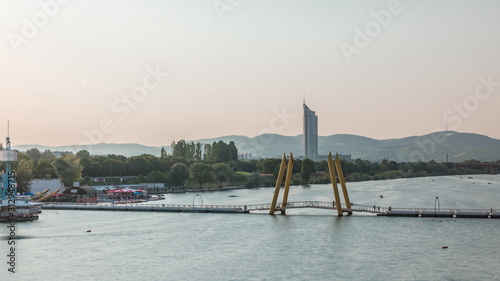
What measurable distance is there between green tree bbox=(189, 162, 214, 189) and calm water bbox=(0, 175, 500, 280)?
6270 cm

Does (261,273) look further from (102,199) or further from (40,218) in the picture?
(102,199)

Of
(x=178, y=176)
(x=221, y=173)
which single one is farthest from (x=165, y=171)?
(x=221, y=173)

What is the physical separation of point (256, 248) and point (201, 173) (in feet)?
284

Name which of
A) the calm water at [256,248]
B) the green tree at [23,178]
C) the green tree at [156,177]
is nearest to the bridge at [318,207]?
the calm water at [256,248]

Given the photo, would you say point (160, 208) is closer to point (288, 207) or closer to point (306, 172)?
point (288, 207)

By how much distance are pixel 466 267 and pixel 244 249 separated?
17199 mm

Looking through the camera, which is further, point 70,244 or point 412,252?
point 70,244

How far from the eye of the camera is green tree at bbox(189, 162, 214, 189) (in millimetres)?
134375

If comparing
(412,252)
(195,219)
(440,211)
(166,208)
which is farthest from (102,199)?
(412,252)

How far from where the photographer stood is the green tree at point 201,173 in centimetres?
13438

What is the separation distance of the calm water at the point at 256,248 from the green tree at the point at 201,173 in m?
62.7

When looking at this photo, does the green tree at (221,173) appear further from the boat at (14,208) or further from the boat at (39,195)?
the boat at (14,208)

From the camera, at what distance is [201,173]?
134500mm

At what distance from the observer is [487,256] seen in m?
45.2
